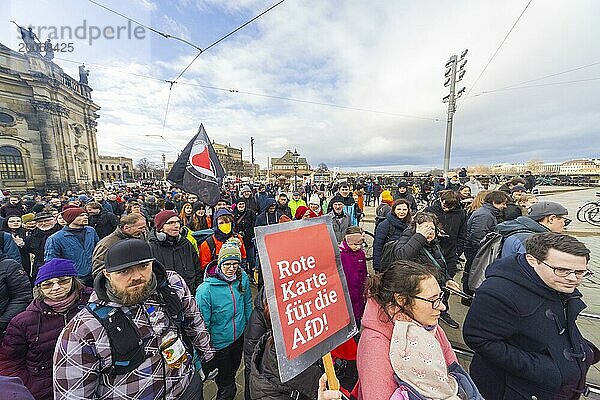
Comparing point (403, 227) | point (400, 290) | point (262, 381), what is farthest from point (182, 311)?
point (403, 227)

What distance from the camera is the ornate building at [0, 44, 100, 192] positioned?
29828 millimetres

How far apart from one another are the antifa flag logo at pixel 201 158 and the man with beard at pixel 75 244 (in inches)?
83.8

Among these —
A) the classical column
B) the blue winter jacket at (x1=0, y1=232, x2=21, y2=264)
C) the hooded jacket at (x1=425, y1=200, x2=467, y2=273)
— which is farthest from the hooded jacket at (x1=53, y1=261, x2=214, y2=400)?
the classical column

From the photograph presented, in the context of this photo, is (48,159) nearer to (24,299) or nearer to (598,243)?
(24,299)

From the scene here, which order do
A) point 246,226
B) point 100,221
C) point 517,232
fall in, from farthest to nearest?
point 246,226
point 100,221
point 517,232

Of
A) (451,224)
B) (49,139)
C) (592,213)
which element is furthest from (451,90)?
(49,139)

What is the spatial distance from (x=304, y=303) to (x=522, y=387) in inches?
65.8

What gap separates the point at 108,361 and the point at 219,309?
1122mm

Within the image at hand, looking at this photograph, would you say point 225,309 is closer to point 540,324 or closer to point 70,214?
point 540,324

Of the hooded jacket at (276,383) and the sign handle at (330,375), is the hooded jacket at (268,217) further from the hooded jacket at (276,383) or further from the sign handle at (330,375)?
the sign handle at (330,375)

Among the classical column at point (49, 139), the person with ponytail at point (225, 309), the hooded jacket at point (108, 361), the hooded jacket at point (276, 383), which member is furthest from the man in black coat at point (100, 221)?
the classical column at point (49, 139)

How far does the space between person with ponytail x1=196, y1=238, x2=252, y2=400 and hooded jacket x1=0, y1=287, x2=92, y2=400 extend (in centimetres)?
108

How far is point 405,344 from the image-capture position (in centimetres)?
142

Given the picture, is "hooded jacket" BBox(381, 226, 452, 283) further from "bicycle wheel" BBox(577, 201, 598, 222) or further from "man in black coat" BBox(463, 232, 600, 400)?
"bicycle wheel" BBox(577, 201, 598, 222)
